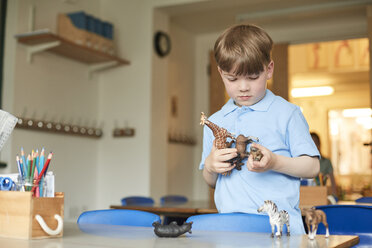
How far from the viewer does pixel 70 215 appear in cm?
512

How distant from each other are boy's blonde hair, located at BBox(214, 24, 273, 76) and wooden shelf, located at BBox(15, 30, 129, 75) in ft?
11.2

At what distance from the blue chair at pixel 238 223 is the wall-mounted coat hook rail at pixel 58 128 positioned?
3.37 meters

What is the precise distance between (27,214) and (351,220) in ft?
5.73

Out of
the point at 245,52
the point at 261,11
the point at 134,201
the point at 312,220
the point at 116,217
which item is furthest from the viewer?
the point at 261,11

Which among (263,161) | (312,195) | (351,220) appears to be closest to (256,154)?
(263,161)

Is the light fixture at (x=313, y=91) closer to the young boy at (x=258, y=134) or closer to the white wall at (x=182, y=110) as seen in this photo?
the white wall at (x=182, y=110)

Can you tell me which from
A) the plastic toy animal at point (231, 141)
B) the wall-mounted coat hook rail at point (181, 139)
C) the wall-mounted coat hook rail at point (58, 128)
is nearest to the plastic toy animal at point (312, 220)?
the plastic toy animal at point (231, 141)

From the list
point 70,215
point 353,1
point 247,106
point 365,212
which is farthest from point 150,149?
point 247,106

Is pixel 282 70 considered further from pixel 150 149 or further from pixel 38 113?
pixel 38 113

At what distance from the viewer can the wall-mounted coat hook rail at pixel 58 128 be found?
4559mm

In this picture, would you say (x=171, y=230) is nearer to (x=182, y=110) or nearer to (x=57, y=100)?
(x=57, y=100)

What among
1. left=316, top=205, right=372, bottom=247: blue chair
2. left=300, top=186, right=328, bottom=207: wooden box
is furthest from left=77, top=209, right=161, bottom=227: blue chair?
left=300, top=186, right=328, bottom=207: wooden box

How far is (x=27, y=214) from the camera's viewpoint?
1103 millimetres

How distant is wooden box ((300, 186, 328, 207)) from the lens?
9.09 feet
